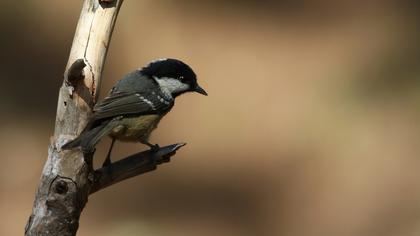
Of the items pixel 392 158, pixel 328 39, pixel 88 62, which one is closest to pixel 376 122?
pixel 392 158

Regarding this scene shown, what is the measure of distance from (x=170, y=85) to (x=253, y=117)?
2.65m

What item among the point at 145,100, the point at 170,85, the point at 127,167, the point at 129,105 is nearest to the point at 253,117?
the point at 170,85

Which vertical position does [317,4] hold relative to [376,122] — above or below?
above

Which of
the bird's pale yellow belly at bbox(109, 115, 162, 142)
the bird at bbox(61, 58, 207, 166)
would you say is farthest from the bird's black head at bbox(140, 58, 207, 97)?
the bird's pale yellow belly at bbox(109, 115, 162, 142)

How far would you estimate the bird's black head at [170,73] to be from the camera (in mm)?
4766

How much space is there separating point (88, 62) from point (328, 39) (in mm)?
4417

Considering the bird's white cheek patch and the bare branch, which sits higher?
the bird's white cheek patch

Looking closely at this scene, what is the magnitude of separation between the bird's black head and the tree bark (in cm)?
69

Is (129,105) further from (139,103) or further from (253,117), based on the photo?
(253,117)

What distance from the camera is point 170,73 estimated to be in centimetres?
480

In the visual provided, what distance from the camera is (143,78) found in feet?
15.6

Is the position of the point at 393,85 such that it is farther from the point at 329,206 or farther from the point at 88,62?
the point at 88,62

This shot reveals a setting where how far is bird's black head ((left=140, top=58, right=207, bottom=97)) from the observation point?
4.77 meters

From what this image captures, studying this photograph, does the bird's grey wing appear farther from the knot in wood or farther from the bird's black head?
the knot in wood
